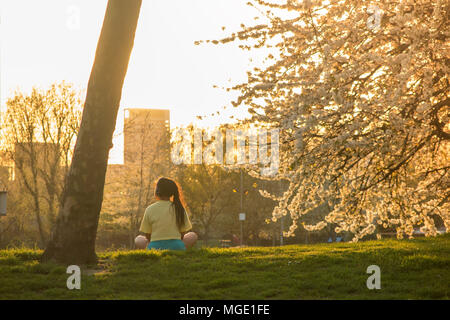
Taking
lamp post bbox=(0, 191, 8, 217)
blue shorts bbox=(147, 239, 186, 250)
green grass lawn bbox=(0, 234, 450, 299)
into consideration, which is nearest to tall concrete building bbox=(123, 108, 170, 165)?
lamp post bbox=(0, 191, 8, 217)

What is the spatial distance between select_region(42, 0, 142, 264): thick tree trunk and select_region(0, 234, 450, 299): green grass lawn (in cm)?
41

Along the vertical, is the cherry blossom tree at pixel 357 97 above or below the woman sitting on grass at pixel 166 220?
above

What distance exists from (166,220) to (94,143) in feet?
4.95

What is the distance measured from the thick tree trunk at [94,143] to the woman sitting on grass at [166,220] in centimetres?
83

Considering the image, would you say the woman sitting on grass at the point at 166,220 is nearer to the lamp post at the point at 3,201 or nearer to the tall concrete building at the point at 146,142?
the lamp post at the point at 3,201

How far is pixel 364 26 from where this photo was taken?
798cm

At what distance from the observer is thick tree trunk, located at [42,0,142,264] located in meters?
7.46

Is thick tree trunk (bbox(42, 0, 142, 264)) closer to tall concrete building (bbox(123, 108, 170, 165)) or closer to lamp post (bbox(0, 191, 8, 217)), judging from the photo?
lamp post (bbox(0, 191, 8, 217))

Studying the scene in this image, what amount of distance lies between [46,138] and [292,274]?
106 ft

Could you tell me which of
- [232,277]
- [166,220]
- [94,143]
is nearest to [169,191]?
[166,220]

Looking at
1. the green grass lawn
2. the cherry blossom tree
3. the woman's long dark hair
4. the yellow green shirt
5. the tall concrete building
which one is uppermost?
A: the tall concrete building

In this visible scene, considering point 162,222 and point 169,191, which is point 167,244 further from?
point 169,191

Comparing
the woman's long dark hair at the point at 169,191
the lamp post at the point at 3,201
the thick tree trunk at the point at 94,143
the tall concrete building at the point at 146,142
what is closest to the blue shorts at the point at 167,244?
the woman's long dark hair at the point at 169,191

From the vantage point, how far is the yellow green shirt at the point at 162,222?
26.4 ft
